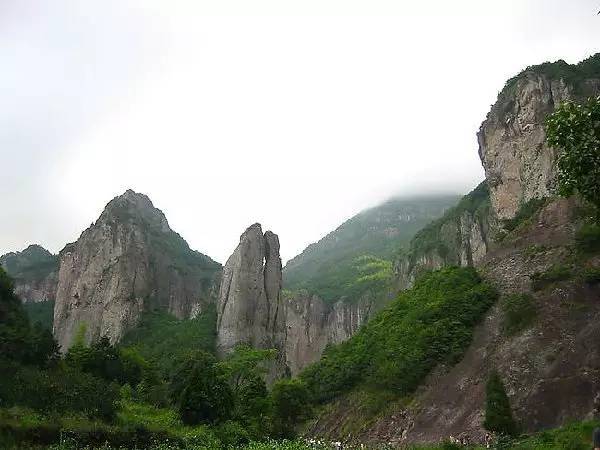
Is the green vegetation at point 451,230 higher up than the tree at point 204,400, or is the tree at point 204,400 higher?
the green vegetation at point 451,230

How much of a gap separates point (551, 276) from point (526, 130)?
32.7 m

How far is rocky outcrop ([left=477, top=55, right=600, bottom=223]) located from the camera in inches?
2638

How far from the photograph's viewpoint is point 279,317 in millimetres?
86188

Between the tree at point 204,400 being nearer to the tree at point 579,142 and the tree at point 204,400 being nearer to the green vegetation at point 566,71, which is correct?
the tree at point 579,142

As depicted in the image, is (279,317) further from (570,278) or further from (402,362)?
(570,278)

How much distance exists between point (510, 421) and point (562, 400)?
4.10m

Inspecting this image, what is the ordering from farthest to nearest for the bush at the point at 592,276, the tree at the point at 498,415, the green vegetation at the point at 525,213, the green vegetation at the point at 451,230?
the green vegetation at the point at 451,230 < the green vegetation at the point at 525,213 < the bush at the point at 592,276 < the tree at the point at 498,415

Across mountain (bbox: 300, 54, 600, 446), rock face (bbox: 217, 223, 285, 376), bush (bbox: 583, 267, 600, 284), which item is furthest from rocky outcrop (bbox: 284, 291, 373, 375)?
bush (bbox: 583, 267, 600, 284)

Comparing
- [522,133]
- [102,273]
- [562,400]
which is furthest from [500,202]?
[102,273]

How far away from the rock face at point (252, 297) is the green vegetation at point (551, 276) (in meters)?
43.7

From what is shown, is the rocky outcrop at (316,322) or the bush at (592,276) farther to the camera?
the rocky outcrop at (316,322)


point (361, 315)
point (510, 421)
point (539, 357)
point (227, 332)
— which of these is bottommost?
point (510, 421)

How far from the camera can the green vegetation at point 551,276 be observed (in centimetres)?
4203

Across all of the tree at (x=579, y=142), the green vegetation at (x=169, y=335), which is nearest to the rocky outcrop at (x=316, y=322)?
the green vegetation at (x=169, y=335)
